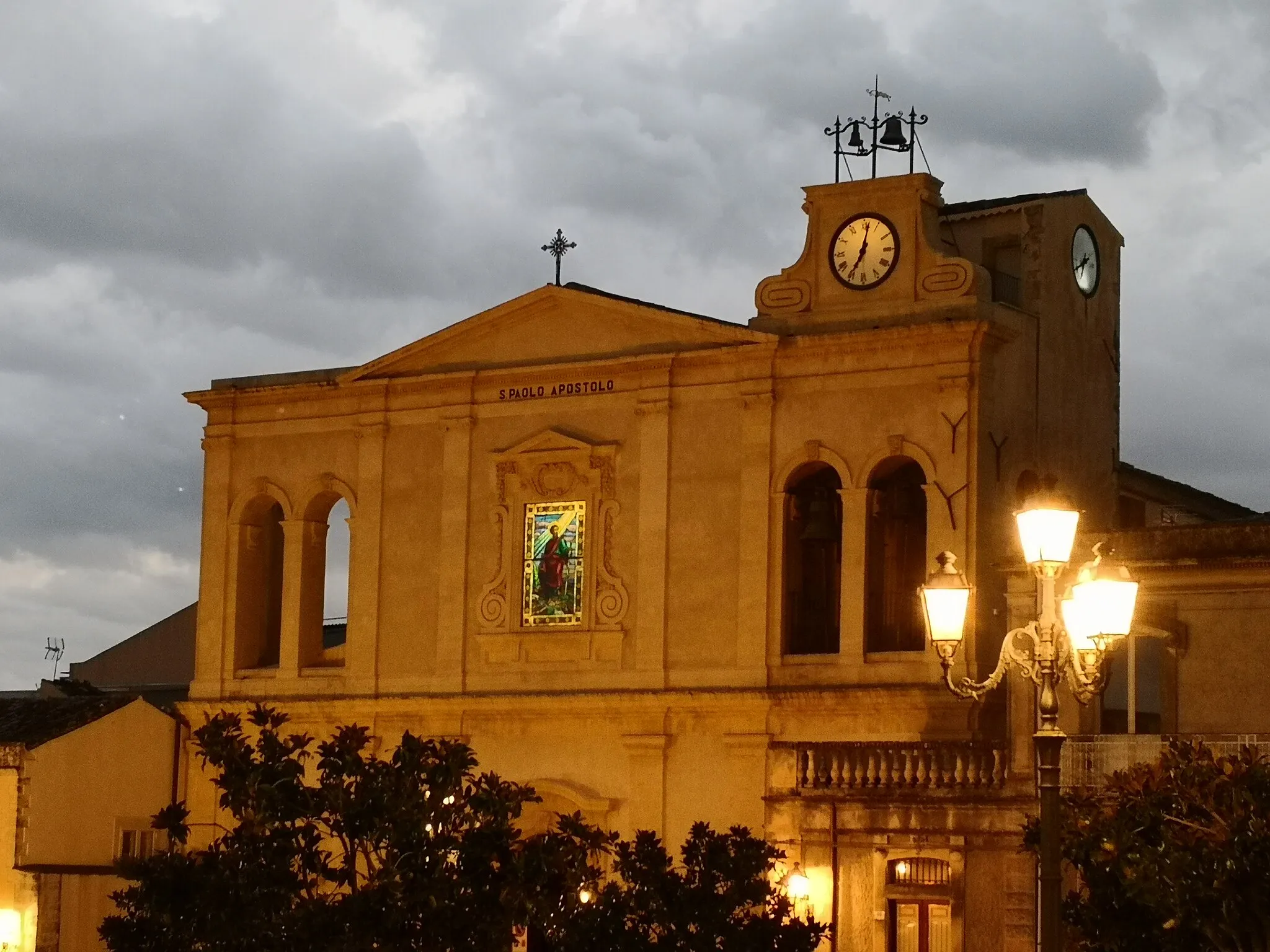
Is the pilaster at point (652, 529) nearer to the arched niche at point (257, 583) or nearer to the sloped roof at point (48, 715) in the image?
the arched niche at point (257, 583)

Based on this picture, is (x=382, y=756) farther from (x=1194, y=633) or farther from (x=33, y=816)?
(x=1194, y=633)

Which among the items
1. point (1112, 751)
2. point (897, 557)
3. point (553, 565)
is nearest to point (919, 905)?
point (1112, 751)

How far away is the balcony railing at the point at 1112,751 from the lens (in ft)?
104

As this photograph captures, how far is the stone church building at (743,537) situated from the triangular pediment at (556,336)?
0.06 meters

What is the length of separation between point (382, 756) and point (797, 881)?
30.2 feet

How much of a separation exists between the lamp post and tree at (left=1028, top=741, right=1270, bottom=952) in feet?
7.49

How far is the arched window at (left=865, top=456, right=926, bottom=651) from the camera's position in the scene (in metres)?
38.9

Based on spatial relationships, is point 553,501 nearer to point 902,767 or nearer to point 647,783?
point 647,783

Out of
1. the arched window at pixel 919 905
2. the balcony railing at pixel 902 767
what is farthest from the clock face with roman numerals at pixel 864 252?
the arched window at pixel 919 905

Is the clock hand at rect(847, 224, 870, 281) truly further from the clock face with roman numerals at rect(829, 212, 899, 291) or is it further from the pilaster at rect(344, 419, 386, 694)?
the pilaster at rect(344, 419, 386, 694)

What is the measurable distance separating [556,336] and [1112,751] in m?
13.3

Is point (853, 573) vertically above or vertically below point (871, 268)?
below

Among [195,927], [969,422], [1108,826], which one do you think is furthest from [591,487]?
[1108,826]

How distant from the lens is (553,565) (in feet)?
134
